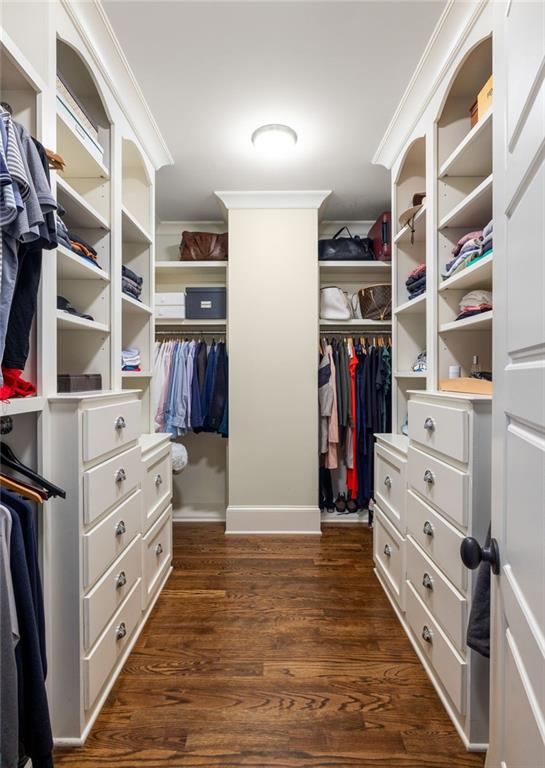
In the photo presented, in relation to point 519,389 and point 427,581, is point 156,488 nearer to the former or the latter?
point 427,581

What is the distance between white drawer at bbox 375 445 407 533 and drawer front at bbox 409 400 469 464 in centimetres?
26

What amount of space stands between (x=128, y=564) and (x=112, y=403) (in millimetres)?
676

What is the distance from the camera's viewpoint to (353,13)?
1.42 metres

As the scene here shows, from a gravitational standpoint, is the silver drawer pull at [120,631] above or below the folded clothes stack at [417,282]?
below

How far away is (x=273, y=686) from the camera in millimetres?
1408

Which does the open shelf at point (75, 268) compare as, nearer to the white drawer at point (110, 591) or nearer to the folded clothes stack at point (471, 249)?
the white drawer at point (110, 591)

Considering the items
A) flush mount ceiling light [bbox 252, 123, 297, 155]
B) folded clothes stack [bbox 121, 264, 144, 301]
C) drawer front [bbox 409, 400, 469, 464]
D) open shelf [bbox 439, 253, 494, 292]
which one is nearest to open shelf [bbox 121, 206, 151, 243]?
folded clothes stack [bbox 121, 264, 144, 301]

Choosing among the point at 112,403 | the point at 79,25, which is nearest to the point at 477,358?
the point at 112,403

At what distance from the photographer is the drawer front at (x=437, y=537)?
4.08 feet

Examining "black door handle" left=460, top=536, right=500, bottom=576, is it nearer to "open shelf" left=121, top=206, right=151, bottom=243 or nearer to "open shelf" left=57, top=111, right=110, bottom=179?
"open shelf" left=57, top=111, right=110, bottom=179

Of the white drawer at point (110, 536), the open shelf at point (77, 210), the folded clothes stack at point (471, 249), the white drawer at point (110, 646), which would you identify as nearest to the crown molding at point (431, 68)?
the folded clothes stack at point (471, 249)

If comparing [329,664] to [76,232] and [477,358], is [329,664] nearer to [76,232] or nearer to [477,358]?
[477,358]

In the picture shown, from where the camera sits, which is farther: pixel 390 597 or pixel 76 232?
pixel 390 597

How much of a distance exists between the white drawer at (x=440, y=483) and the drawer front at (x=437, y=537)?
0.15 ft
